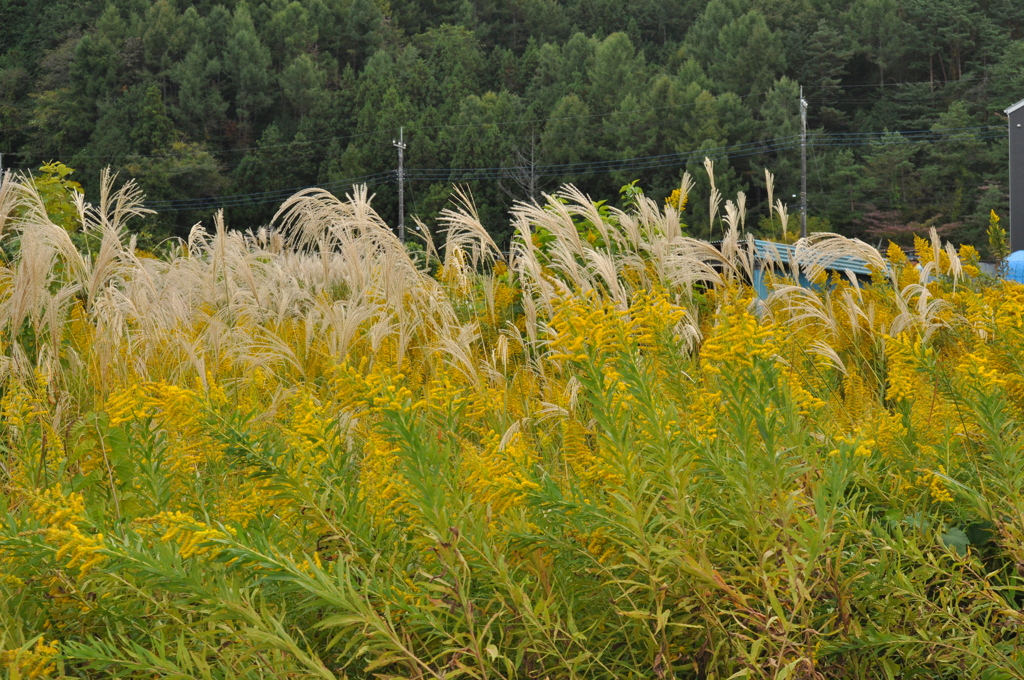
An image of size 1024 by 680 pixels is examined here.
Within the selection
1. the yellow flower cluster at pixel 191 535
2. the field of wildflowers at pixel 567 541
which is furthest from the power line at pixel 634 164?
the yellow flower cluster at pixel 191 535

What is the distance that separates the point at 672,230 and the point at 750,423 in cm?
302

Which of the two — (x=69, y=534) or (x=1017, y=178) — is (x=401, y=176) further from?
(x=69, y=534)

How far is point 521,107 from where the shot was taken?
4538 centimetres

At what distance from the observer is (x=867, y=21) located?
154 ft

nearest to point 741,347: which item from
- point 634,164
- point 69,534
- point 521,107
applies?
point 69,534

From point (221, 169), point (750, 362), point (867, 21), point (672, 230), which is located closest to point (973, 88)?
point (867, 21)

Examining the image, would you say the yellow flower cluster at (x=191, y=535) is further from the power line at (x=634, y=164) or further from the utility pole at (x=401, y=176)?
the power line at (x=634, y=164)

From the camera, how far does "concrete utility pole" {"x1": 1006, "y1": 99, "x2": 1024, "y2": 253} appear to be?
2392 cm

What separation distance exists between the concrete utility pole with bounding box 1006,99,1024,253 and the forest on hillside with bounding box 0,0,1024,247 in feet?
43.6

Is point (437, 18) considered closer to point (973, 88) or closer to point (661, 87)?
point (661, 87)

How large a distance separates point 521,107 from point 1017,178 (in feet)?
84.5

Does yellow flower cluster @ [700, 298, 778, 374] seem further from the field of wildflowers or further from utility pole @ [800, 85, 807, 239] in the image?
utility pole @ [800, 85, 807, 239]

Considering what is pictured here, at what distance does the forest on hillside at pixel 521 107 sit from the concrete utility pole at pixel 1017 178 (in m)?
13.3

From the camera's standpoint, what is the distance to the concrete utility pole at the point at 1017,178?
78.5ft
